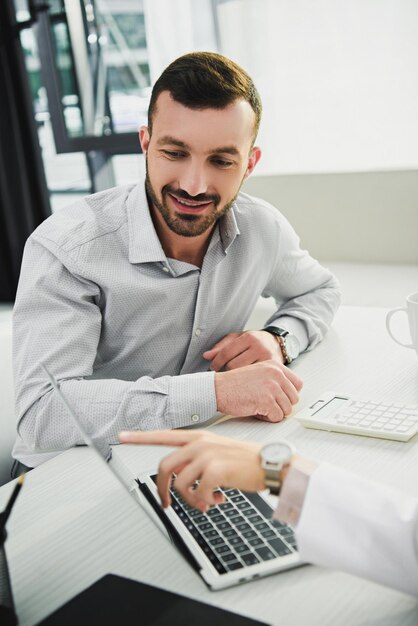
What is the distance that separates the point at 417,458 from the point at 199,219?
2.03ft

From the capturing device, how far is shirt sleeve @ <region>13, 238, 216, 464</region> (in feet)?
3.49

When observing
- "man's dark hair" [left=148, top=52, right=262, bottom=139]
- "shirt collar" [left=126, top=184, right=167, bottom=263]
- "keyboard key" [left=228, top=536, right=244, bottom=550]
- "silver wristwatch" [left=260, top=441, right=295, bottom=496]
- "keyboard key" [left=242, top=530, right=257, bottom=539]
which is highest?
"man's dark hair" [left=148, top=52, right=262, bottom=139]

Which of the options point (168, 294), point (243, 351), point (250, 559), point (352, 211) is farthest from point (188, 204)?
point (352, 211)

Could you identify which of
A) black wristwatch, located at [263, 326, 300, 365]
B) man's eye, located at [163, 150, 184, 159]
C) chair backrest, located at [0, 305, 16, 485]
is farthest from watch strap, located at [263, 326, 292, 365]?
chair backrest, located at [0, 305, 16, 485]

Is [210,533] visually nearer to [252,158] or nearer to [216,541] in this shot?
[216,541]

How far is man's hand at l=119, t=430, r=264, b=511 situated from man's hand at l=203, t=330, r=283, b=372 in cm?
53

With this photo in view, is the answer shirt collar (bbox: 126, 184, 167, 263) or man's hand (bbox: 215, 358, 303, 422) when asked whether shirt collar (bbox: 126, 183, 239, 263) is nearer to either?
shirt collar (bbox: 126, 184, 167, 263)

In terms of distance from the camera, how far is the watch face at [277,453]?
2.32ft

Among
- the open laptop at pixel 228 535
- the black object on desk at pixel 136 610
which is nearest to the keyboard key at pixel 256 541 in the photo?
the open laptop at pixel 228 535

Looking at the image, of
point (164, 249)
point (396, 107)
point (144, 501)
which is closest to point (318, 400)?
point (144, 501)

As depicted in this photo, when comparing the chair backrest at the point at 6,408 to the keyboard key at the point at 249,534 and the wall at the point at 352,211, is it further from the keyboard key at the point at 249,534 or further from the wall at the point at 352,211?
the wall at the point at 352,211

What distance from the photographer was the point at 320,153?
287 cm

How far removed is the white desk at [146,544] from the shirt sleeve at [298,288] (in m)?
0.34

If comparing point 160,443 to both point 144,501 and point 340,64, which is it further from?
point 340,64
